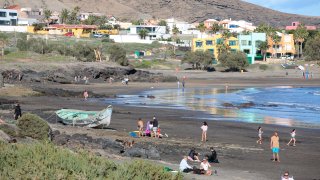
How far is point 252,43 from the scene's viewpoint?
120 meters

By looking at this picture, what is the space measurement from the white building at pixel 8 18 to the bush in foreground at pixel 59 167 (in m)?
131

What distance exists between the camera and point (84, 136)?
27.6 m

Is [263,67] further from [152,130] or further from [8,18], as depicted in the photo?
[152,130]

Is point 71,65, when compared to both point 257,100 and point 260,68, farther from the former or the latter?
point 260,68

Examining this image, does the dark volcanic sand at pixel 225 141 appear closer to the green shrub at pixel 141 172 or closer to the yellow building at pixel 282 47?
the green shrub at pixel 141 172

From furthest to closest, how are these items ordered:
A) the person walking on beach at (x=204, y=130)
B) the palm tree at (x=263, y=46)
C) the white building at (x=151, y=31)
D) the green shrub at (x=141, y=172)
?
the white building at (x=151, y=31) → the palm tree at (x=263, y=46) → the person walking on beach at (x=204, y=130) → the green shrub at (x=141, y=172)

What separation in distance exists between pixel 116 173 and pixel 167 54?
107m

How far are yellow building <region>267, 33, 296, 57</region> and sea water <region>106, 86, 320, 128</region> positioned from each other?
→ 55343 mm

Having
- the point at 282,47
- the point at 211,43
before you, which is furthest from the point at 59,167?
the point at 282,47

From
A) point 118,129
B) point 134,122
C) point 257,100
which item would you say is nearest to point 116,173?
point 118,129

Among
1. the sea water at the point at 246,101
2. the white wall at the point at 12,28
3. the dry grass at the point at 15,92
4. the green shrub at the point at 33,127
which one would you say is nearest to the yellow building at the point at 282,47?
the white wall at the point at 12,28

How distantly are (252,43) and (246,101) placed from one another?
6622 centimetres

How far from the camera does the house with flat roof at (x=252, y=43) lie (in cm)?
12069

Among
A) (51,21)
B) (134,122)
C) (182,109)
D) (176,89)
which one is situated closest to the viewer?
(134,122)
